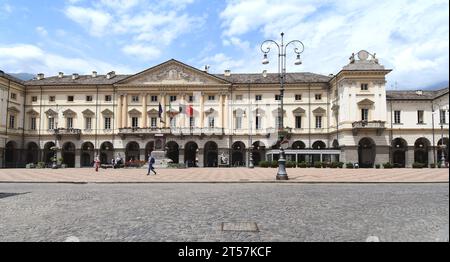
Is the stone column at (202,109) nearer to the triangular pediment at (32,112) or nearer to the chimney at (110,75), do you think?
the chimney at (110,75)

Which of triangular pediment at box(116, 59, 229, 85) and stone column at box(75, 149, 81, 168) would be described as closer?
stone column at box(75, 149, 81, 168)

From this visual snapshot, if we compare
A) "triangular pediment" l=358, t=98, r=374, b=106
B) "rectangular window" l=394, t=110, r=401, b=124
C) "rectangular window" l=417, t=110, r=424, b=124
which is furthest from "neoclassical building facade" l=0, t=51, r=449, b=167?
"triangular pediment" l=358, t=98, r=374, b=106

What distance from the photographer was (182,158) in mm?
58750

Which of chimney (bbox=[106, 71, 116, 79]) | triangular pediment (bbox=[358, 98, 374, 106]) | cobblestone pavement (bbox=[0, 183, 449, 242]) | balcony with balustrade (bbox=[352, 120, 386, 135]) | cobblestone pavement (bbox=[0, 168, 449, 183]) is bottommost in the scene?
cobblestone pavement (bbox=[0, 168, 449, 183])

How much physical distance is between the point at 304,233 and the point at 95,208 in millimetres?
6351

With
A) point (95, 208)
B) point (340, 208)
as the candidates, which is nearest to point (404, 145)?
point (340, 208)

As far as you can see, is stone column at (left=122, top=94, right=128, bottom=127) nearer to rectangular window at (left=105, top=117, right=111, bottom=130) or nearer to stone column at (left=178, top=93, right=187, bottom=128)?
rectangular window at (left=105, top=117, right=111, bottom=130)

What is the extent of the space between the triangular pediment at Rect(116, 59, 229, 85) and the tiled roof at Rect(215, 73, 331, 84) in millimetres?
3926

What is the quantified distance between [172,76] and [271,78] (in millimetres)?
16894

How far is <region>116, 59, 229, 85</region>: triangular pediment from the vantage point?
6081 cm

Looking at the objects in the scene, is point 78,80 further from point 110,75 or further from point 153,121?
point 153,121

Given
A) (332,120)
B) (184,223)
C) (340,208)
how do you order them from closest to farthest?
(184,223) → (340,208) → (332,120)

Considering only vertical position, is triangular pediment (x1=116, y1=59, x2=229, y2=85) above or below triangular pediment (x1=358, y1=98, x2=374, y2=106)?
above
